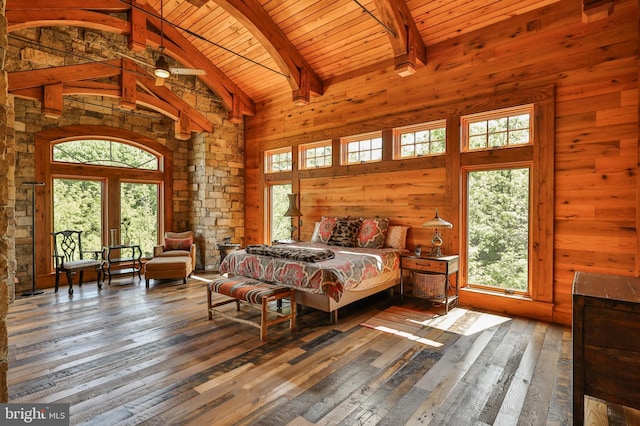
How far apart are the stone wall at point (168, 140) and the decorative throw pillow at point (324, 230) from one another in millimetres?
2535

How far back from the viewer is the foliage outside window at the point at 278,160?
261 inches

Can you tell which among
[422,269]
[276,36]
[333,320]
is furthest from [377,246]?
[276,36]

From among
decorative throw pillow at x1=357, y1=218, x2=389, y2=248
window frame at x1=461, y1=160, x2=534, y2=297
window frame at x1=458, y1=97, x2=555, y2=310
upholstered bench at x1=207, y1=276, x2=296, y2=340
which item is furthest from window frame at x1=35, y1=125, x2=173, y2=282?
window frame at x1=458, y1=97, x2=555, y2=310

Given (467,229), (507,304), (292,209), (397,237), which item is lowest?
(507,304)

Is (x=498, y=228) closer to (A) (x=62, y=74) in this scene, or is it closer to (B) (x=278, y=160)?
(B) (x=278, y=160)

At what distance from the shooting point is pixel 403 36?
4242 millimetres

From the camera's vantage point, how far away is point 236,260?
170 inches

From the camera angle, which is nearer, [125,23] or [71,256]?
[125,23]

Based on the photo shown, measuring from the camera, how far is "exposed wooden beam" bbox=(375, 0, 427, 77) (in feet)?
13.2

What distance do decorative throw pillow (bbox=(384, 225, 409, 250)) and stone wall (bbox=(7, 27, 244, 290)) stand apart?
12.3 feet

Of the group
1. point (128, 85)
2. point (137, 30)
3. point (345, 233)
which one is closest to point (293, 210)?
point (345, 233)

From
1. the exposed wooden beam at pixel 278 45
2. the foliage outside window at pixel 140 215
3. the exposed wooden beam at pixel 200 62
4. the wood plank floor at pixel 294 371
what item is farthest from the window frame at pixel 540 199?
the foliage outside window at pixel 140 215

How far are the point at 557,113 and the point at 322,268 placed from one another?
3208 mm

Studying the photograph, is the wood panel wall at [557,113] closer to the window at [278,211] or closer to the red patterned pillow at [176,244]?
the window at [278,211]
